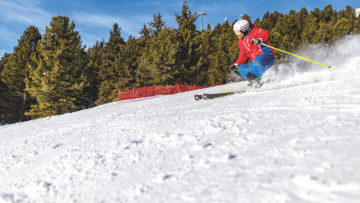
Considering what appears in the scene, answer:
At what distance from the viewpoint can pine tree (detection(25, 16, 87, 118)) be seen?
21.8 metres

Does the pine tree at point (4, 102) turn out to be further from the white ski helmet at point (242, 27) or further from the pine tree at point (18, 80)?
the white ski helmet at point (242, 27)

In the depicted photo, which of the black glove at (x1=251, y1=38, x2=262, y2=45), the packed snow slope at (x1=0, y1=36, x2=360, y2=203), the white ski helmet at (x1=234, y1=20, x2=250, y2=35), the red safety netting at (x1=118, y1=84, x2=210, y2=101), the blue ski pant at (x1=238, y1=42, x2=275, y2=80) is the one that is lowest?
the packed snow slope at (x1=0, y1=36, x2=360, y2=203)

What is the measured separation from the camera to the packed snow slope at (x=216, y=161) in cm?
148

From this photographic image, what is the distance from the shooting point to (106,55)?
31312 mm

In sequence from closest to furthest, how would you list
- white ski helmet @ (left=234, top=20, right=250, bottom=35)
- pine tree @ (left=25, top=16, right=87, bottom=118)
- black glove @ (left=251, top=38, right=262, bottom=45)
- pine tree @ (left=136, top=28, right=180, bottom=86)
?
1. black glove @ (left=251, top=38, right=262, bottom=45)
2. white ski helmet @ (left=234, top=20, right=250, bottom=35)
3. pine tree @ (left=25, top=16, right=87, bottom=118)
4. pine tree @ (left=136, top=28, right=180, bottom=86)

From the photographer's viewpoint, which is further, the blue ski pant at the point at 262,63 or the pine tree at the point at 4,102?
the pine tree at the point at 4,102

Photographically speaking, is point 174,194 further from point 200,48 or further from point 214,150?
point 200,48

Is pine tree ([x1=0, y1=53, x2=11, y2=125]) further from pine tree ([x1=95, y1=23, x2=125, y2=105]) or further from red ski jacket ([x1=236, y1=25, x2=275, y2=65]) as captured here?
red ski jacket ([x1=236, y1=25, x2=275, y2=65])

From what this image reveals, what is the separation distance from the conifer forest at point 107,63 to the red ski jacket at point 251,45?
62.8 ft

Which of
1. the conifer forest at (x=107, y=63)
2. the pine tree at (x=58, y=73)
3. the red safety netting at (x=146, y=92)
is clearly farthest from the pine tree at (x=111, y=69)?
the red safety netting at (x=146, y=92)

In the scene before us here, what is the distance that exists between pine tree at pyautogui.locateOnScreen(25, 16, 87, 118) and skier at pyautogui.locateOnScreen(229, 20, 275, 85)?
19151 millimetres

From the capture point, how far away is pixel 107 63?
1206 inches

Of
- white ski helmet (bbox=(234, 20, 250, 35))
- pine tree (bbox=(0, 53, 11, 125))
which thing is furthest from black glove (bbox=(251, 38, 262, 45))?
pine tree (bbox=(0, 53, 11, 125))

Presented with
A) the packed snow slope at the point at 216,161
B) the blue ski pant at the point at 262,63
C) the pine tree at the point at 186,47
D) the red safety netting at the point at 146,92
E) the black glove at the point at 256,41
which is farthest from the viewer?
the pine tree at the point at 186,47
